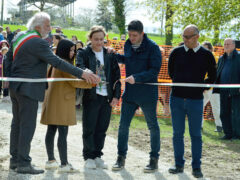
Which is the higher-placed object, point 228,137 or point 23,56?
point 23,56

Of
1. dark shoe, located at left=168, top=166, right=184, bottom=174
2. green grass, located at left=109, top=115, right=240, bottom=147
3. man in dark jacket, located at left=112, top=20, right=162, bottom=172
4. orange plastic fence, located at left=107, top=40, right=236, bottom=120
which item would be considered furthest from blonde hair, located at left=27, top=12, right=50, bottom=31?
orange plastic fence, located at left=107, top=40, right=236, bottom=120

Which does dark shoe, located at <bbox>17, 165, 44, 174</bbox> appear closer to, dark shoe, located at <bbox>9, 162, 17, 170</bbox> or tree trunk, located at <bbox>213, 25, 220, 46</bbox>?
dark shoe, located at <bbox>9, 162, 17, 170</bbox>

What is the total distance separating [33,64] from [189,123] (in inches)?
92.3

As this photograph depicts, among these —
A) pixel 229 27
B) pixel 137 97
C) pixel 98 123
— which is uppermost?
pixel 229 27

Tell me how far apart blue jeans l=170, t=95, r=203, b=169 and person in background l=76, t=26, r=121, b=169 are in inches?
35.4

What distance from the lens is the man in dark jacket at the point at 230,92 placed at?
27.4 ft

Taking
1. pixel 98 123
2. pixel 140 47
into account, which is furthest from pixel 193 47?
pixel 98 123

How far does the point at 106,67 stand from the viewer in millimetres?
5461

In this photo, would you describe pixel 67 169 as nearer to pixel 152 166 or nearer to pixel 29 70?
pixel 152 166

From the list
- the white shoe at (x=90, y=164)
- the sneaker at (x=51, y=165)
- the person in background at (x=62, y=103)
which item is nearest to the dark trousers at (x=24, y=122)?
the person in background at (x=62, y=103)

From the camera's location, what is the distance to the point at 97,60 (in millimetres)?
5422

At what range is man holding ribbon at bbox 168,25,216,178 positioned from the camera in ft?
17.1

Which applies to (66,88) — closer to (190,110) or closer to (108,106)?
(108,106)

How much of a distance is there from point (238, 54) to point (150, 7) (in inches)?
501
